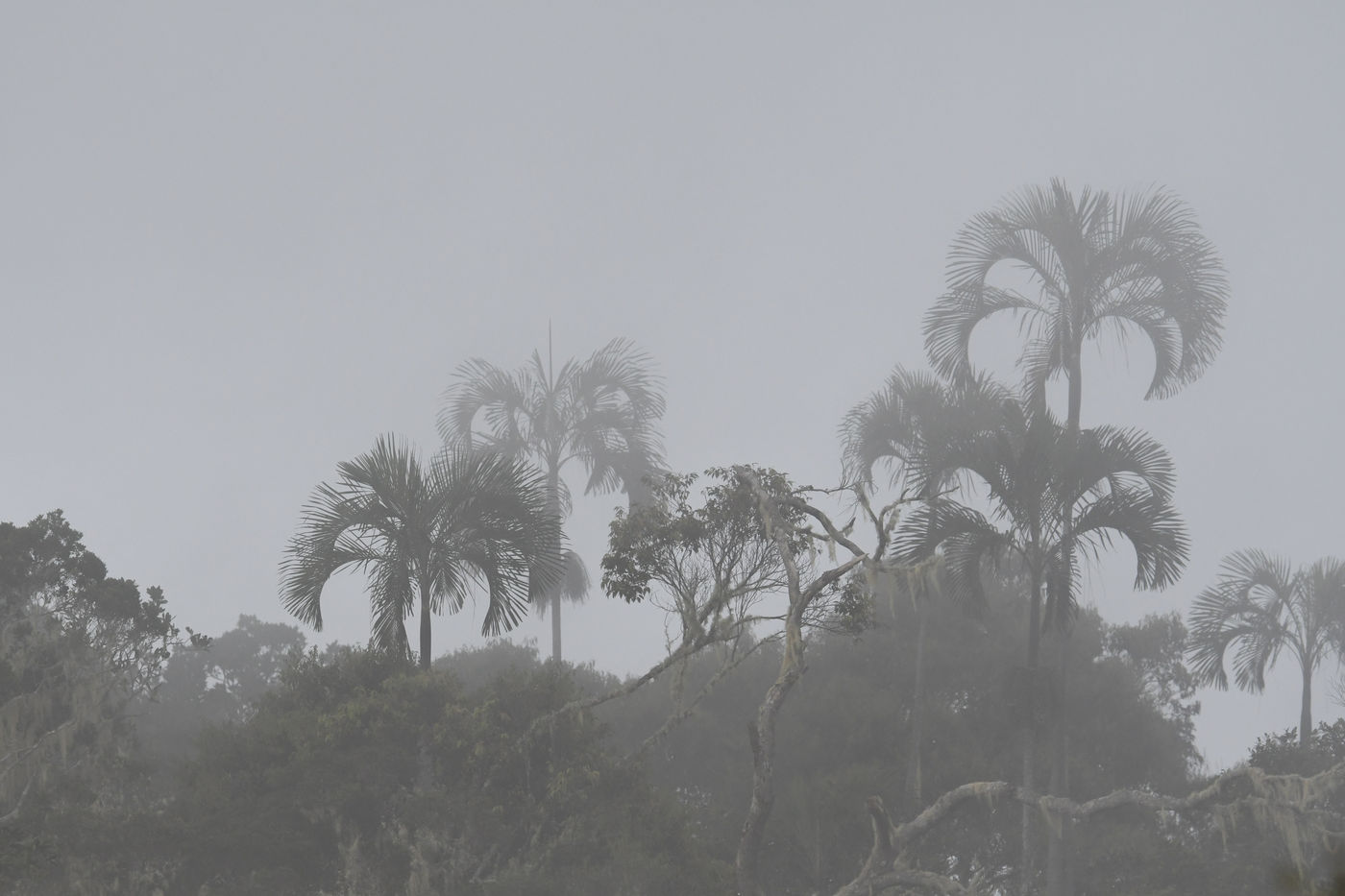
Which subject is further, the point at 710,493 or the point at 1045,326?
the point at 1045,326

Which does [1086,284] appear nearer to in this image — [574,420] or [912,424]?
[912,424]

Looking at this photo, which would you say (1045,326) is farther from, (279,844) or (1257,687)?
(279,844)

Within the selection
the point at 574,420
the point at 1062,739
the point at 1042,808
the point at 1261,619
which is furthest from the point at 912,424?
the point at 1042,808

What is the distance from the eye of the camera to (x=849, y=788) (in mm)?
24125

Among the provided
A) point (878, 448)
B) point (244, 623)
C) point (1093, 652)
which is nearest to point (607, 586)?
point (878, 448)

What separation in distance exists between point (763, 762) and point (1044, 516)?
29.3 feet

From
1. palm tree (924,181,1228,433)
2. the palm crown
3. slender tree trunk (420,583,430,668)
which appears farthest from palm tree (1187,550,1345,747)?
slender tree trunk (420,583,430,668)

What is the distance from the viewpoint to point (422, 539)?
20.1 metres

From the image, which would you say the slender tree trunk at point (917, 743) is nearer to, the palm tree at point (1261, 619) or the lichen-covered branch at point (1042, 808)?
the palm tree at point (1261, 619)

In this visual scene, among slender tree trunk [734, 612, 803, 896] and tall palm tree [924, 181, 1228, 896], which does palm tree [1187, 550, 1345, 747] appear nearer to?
tall palm tree [924, 181, 1228, 896]

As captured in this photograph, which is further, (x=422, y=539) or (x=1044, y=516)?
(x=1044, y=516)

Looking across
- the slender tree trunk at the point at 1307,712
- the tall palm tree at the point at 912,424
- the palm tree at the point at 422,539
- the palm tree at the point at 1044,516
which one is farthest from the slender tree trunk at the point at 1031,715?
the palm tree at the point at 422,539

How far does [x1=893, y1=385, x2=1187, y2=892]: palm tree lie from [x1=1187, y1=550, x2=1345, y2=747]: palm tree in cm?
793

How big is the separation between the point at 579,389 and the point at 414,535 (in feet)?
57.5
